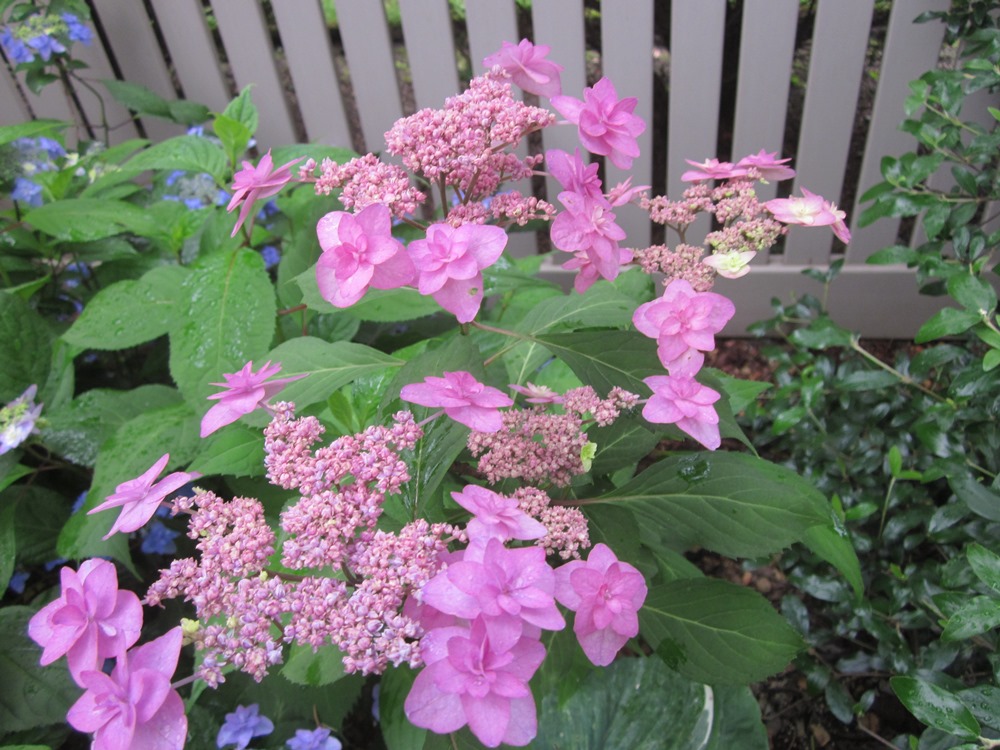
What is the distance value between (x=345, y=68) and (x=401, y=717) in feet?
7.34

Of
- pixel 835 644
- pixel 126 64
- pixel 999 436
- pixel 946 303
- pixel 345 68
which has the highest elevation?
pixel 126 64

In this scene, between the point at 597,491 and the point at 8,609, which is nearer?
the point at 597,491

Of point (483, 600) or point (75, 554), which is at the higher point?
point (483, 600)

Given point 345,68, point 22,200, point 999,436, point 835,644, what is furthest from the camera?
point 345,68

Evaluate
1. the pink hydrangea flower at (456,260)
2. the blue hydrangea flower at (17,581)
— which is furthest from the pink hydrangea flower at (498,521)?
the blue hydrangea flower at (17,581)

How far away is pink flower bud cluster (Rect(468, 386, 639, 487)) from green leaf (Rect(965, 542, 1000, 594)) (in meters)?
0.44

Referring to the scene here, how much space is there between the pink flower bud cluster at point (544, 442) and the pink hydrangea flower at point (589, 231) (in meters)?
0.11

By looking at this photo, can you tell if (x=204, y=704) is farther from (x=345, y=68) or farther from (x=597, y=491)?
(x=345, y=68)

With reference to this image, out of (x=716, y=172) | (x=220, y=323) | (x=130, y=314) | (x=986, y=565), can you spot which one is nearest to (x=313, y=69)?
(x=130, y=314)

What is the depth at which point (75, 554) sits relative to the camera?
3.47 ft

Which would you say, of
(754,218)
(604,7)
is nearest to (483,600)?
Result: (754,218)

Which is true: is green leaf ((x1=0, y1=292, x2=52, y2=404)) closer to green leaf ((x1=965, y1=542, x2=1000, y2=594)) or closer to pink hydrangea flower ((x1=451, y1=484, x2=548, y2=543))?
pink hydrangea flower ((x1=451, y1=484, x2=548, y2=543))

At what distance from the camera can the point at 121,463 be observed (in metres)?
1.07

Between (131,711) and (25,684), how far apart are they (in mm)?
741
